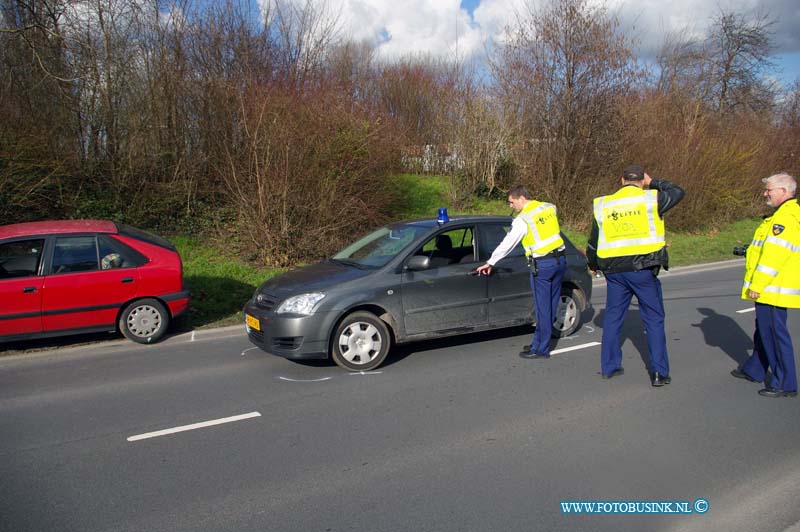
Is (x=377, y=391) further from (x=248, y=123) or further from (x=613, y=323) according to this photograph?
(x=248, y=123)

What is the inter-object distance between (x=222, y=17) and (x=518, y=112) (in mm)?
9801

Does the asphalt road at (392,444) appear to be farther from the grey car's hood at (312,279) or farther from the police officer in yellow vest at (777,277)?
the grey car's hood at (312,279)

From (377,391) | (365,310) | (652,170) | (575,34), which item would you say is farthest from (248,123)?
(652,170)

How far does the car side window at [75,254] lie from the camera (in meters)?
7.41

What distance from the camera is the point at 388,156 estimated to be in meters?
16.3

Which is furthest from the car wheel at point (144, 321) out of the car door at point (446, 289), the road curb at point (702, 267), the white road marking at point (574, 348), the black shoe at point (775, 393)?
the road curb at point (702, 267)

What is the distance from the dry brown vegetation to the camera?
1288 centimetres

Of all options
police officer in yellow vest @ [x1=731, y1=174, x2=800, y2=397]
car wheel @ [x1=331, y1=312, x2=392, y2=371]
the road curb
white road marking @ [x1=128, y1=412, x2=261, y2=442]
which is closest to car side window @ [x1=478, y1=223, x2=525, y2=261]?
Answer: car wheel @ [x1=331, y1=312, x2=392, y2=371]

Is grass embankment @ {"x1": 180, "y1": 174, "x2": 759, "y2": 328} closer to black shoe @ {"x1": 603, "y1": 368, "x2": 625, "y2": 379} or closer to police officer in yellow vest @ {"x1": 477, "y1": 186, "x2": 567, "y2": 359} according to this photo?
police officer in yellow vest @ {"x1": 477, "y1": 186, "x2": 567, "y2": 359}

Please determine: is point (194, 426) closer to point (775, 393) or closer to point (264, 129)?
point (775, 393)

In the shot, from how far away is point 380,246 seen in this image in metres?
7.35

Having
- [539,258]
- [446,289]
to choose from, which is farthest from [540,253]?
[446,289]

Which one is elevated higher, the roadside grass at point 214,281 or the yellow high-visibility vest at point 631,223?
the yellow high-visibility vest at point 631,223

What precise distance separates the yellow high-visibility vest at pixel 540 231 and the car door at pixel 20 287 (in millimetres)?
5735
